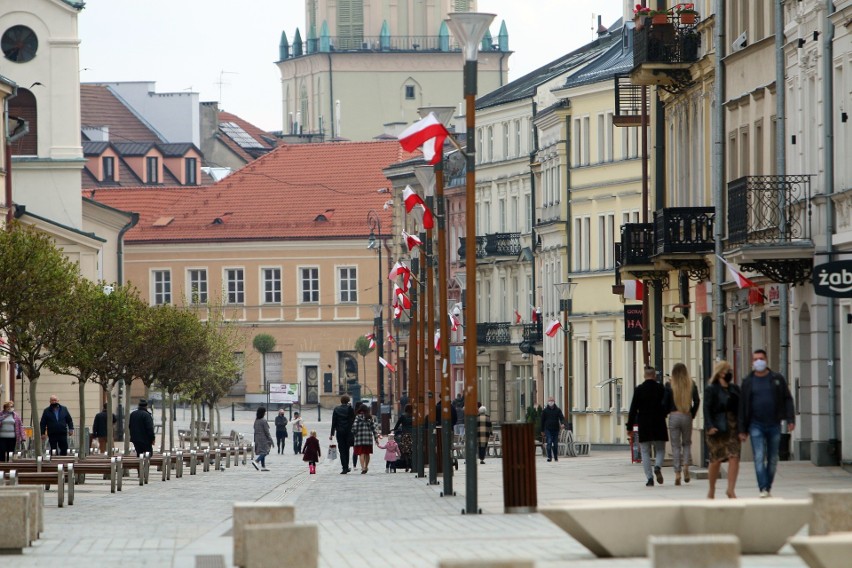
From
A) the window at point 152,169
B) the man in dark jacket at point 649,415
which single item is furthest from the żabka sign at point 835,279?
the window at point 152,169

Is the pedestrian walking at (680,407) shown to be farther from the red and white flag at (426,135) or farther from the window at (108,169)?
the window at (108,169)

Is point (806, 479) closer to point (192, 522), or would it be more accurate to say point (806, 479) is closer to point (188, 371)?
point (192, 522)

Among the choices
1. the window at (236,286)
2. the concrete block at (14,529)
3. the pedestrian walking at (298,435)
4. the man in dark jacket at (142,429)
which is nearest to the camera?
the concrete block at (14,529)

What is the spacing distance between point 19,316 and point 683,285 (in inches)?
484

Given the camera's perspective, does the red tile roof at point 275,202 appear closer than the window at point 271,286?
Yes

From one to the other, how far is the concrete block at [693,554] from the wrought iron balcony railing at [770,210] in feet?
63.8

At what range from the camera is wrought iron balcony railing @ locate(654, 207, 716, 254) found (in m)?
38.5

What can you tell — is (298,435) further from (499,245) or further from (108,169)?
(108,169)

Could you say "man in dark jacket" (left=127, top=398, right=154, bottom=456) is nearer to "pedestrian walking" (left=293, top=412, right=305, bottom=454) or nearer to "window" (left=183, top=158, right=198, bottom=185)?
"pedestrian walking" (left=293, top=412, right=305, bottom=454)

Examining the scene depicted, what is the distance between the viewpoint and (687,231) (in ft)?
127

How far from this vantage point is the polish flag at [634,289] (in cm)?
4594

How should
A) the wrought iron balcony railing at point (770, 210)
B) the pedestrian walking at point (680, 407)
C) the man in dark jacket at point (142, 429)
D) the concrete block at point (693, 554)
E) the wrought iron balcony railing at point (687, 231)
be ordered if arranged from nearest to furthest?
the concrete block at point (693, 554), the pedestrian walking at point (680, 407), the wrought iron balcony railing at point (770, 210), the wrought iron balcony railing at point (687, 231), the man in dark jacket at point (142, 429)

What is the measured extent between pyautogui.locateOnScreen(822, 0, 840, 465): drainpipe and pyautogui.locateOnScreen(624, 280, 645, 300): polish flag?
1428 centimetres

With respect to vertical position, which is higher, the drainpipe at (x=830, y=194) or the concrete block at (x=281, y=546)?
the drainpipe at (x=830, y=194)
